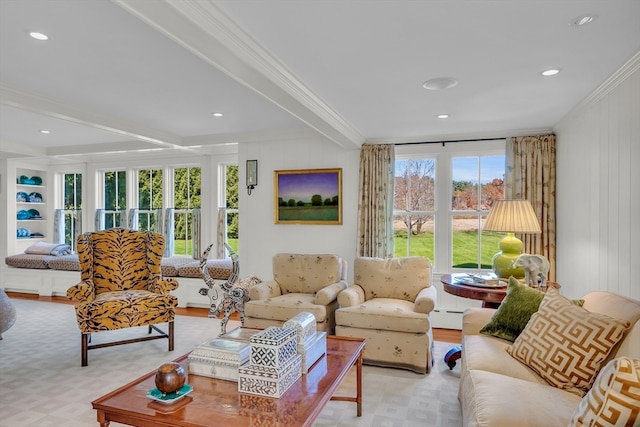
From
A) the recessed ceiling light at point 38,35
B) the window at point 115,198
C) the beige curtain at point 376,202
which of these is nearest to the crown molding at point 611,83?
the beige curtain at point 376,202

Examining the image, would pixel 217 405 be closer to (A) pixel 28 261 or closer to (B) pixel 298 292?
(B) pixel 298 292

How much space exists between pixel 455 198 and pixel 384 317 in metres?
2.17

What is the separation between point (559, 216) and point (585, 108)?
122cm

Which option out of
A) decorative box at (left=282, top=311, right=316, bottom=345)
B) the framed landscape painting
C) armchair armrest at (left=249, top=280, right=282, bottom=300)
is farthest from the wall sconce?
decorative box at (left=282, top=311, right=316, bottom=345)

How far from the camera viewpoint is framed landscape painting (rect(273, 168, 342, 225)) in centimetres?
491

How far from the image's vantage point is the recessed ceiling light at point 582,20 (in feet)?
6.08

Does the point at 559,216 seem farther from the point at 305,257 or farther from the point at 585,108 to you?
the point at 305,257

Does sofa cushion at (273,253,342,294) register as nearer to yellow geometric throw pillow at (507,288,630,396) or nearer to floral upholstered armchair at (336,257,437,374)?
floral upholstered armchair at (336,257,437,374)

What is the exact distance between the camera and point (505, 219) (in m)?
3.24

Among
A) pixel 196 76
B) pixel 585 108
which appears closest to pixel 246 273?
pixel 196 76

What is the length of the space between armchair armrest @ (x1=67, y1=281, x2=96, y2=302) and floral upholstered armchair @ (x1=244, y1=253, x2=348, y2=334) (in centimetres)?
148

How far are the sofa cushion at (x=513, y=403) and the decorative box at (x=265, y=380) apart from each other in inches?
32.8

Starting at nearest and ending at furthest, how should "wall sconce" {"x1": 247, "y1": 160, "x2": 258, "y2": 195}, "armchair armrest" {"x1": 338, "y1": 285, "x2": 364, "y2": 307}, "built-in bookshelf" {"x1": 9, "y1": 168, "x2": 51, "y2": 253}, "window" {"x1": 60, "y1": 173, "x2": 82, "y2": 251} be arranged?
"armchair armrest" {"x1": 338, "y1": 285, "x2": 364, "y2": 307}, "wall sconce" {"x1": 247, "y1": 160, "x2": 258, "y2": 195}, "built-in bookshelf" {"x1": 9, "y1": 168, "x2": 51, "y2": 253}, "window" {"x1": 60, "y1": 173, "x2": 82, "y2": 251}

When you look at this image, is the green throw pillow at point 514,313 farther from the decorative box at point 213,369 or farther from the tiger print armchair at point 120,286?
the tiger print armchair at point 120,286
